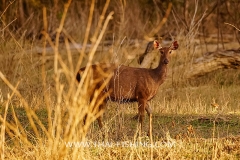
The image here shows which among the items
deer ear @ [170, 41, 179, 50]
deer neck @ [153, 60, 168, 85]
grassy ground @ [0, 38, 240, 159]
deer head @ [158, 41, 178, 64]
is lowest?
grassy ground @ [0, 38, 240, 159]

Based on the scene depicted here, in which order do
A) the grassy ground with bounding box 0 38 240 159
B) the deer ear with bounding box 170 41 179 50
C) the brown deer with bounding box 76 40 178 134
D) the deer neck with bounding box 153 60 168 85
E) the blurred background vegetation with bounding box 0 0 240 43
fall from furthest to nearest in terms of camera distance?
the blurred background vegetation with bounding box 0 0 240 43, the deer neck with bounding box 153 60 168 85, the deer ear with bounding box 170 41 179 50, the brown deer with bounding box 76 40 178 134, the grassy ground with bounding box 0 38 240 159

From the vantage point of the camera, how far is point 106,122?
30.3ft

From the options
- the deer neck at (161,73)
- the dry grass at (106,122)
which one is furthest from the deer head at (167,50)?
the dry grass at (106,122)

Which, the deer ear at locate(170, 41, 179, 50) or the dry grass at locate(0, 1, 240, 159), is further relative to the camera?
the deer ear at locate(170, 41, 179, 50)

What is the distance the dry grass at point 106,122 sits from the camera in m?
5.53

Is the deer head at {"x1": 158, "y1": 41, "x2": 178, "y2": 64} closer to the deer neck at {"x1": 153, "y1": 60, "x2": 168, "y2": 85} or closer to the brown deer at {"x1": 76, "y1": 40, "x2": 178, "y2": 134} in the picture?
the brown deer at {"x1": 76, "y1": 40, "x2": 178, "y2": 134}

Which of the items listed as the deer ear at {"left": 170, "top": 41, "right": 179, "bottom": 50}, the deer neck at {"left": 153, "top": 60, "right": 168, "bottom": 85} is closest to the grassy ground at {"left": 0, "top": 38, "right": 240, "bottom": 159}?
the deer neck at {"left": 153, "top": 60, "right": 168, "bottom": 85}

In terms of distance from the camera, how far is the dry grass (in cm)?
553

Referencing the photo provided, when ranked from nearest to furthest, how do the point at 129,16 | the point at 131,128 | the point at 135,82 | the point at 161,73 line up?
1. the point at 131,128
2. the point at 135,82
3. the point at 161,73
4. the point at 129,16

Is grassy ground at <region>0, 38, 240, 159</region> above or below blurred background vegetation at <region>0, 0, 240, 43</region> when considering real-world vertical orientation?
below

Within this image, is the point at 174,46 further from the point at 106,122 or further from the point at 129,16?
the point at 129,16

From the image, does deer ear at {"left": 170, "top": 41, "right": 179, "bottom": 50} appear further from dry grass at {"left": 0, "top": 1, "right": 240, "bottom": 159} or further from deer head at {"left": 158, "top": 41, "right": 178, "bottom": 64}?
dry grass at {"left": 0, "top": 1, "right": 240, "bottom": 159}

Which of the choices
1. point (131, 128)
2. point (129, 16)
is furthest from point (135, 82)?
point (129, 16)

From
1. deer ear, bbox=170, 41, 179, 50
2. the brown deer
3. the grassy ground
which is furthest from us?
deer ear, bbox=170, 41, 179, 50
